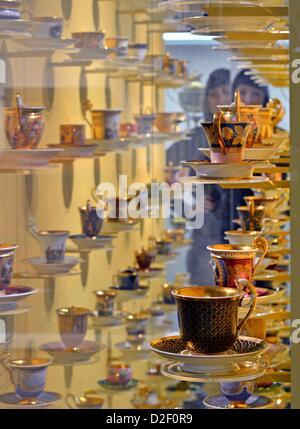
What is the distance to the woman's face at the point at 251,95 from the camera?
5.32m

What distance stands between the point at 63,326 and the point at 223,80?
2157 mm

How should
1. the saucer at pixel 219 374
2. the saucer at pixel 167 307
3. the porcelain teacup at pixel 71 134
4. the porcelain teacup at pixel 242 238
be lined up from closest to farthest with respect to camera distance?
the saucer at pixel 219 374, the porcelain teacup at pixel 242 238, the porcelain teacup at pixel 71 134, the saucer at pixel 167 307

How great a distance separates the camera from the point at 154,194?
182 inches

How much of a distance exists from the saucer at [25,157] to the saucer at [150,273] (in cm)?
225

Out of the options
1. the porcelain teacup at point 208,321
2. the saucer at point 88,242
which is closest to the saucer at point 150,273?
the saucer at point 88,242

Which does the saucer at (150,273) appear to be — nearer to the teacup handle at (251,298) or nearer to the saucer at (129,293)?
the saucer at (129,293)

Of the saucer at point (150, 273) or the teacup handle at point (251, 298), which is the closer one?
the teacup handle at point (251, 298)

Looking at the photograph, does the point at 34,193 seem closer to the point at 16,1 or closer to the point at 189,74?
the point at 16,1

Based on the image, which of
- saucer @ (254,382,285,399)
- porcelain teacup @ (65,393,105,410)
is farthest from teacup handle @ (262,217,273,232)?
porcelain teacup @ (65,393,105,410)

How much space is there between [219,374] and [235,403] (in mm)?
681

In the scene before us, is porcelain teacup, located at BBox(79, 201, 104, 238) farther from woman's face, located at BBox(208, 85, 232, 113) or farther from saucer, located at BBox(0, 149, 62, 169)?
woman's face, located at BBox(208, 85, 232, 113)

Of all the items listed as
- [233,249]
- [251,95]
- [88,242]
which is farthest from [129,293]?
[233,249]

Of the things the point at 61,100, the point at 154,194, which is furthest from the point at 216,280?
the point at 154,194

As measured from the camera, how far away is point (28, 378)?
284 cm
